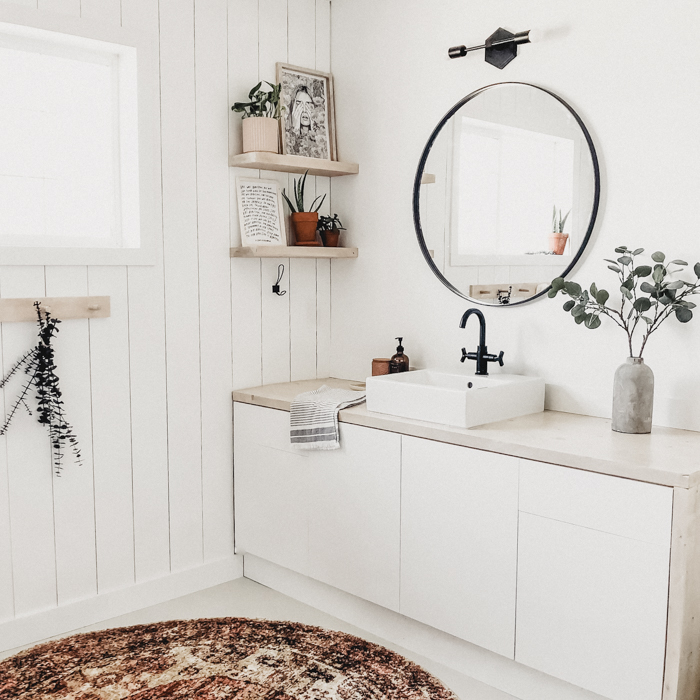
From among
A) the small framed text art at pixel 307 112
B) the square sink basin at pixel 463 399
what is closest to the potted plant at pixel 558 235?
the square sink basin at pixel 463 399

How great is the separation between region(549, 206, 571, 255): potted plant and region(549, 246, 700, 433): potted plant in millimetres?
229

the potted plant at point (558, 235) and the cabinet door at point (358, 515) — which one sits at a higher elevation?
the potted plant at point (558, 235)

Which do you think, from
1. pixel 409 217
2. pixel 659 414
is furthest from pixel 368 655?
pixel 409 217

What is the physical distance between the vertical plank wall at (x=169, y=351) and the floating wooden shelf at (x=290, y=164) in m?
0.08

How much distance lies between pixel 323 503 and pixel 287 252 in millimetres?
1036

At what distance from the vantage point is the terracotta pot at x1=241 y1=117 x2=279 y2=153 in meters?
3.05

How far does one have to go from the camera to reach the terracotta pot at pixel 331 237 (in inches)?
132

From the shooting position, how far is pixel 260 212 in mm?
3232

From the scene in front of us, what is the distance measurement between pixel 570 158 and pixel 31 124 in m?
1.95

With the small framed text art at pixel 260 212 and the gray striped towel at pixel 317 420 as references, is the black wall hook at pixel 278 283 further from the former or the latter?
the gray striped towel at pixel 317 420

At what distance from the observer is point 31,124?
275 cm

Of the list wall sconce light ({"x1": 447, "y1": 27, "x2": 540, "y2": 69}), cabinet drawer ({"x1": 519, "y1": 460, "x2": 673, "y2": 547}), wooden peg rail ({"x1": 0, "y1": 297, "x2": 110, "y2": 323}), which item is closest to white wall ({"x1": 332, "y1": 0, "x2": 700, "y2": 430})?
wall sconce light ({"x1": 447, "y1": 27, "x2": 540, "y2": 69})

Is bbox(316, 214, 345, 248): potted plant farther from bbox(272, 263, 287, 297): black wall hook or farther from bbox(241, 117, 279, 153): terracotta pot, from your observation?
bbox(241, 117, 279, 153): terracotta pot

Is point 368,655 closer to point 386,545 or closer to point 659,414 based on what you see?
point 386,545
